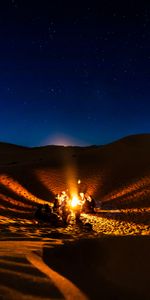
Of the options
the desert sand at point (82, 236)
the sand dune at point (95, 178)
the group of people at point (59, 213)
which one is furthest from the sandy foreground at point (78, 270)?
the sand dune at point (95, 178)

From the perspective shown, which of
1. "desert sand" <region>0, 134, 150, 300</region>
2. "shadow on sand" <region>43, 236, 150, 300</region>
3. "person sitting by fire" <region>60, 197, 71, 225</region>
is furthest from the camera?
"person sitting by fire" <region>60, 197, 71, 225</region>

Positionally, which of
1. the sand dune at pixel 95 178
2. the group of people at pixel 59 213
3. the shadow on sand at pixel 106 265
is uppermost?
the sand dune at pixel 95 178

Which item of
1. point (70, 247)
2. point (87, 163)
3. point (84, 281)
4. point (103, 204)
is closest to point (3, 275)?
point (84, 281)

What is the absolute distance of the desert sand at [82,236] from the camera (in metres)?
5.19

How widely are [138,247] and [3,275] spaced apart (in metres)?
3.64

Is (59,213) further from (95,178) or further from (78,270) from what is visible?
(95,178)

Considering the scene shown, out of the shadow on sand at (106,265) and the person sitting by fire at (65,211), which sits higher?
the person sitting by fire at (65,211)

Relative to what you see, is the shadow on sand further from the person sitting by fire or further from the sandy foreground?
the person sitting by fire

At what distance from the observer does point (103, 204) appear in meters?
23.4

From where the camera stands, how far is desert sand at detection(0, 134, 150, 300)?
5.19m

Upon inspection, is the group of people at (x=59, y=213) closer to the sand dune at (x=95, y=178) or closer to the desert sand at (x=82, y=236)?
the desert sand at (x=82, y=236)

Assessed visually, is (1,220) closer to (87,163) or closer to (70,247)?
(70,247)

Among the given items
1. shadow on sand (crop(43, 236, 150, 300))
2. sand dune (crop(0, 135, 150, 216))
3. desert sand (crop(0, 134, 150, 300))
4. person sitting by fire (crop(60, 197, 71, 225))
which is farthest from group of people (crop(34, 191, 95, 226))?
shadow on sand (crop(43, 236, 150, 300))

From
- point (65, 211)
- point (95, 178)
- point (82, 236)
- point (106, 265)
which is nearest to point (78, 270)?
point (106, 265)
